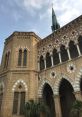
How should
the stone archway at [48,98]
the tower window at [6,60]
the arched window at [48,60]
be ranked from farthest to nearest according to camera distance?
the tower window at [6,60]
the arched window at [48,60]
the stone archway at [48,98]

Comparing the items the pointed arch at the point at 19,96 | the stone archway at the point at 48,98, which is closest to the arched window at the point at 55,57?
the stone archway at the point at 48,98

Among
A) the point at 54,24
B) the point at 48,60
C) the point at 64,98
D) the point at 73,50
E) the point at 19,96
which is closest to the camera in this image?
the point at 19,96

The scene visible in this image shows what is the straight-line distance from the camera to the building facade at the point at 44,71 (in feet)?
47.0

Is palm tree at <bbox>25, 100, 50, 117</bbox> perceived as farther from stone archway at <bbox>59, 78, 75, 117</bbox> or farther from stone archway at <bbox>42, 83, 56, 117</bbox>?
stone archway at <bbox>59, 78, 75, 117</bbox>

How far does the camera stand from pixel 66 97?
53.5ft

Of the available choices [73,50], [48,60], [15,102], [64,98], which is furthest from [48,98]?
[73,50]

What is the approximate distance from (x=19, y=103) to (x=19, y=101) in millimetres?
212

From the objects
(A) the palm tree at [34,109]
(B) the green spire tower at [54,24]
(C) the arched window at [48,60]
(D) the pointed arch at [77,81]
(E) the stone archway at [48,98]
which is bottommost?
(A) the palm tree at [34,109]

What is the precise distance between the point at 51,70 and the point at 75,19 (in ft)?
21.4

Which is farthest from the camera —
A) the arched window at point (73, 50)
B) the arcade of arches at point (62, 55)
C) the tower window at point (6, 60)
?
the tower window at point (6, 60)

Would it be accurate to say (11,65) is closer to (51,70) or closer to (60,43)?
(51,70)

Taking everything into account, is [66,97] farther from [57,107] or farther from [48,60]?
[48,60]

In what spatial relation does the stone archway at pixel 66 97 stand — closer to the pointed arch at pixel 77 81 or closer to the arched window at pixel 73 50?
the pointed arch at pixel 77 81

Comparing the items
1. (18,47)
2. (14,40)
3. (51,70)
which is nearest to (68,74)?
(51,70)
